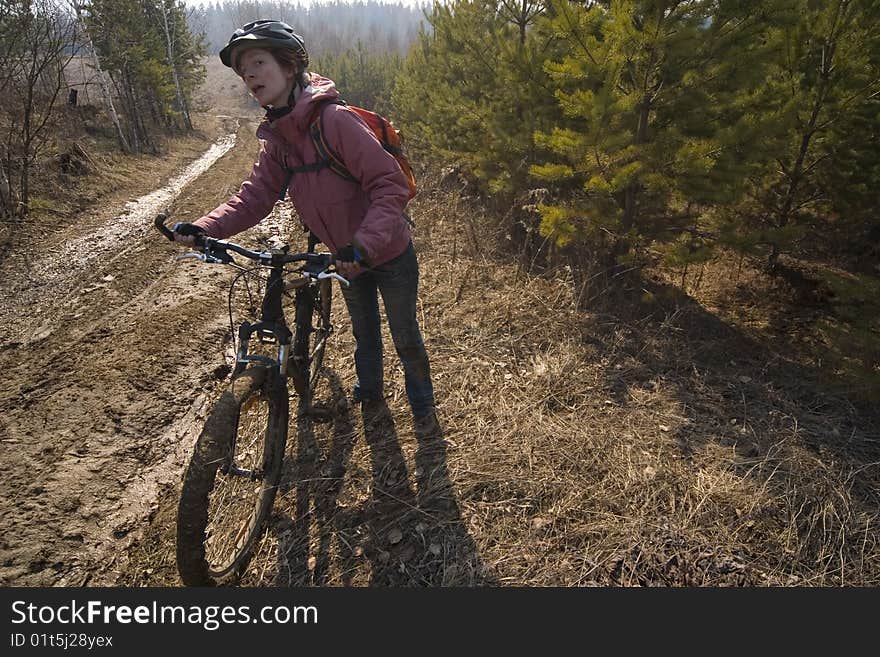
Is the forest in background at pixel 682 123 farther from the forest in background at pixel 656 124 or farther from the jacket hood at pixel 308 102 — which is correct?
the jacket hood at pixel 308 102

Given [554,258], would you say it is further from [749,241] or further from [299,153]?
[299,153]

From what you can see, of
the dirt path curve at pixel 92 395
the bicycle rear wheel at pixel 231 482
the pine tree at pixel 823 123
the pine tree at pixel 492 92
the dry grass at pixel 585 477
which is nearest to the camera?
the bicycle rear wheel at pixel 231 482

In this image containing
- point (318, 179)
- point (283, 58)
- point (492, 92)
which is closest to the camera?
point (283, 58)

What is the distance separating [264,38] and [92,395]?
3.43 m

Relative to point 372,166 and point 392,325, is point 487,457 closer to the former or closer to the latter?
point 392,325

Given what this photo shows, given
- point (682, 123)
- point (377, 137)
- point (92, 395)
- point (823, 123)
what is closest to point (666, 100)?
point (682, 123)

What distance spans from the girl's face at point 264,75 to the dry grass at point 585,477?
234cm

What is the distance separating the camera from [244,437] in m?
3.32

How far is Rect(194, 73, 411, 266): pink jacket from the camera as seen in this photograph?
2102mm

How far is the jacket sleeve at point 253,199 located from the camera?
8.01 ft

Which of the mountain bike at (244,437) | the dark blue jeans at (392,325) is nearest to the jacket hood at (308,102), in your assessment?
the mountain bike at (244,437)

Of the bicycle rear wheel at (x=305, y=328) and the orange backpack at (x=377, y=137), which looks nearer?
the orange backpack at (x=377, y=137)

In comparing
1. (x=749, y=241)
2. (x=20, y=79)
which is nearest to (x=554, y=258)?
(x=749, y=241)

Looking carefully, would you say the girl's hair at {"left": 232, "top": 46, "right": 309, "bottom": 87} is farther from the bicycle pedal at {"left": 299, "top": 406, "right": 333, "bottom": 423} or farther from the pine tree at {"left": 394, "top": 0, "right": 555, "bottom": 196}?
the pine tree at {"left": 394, "top": 0, "right": 555, "bottom": 196}
